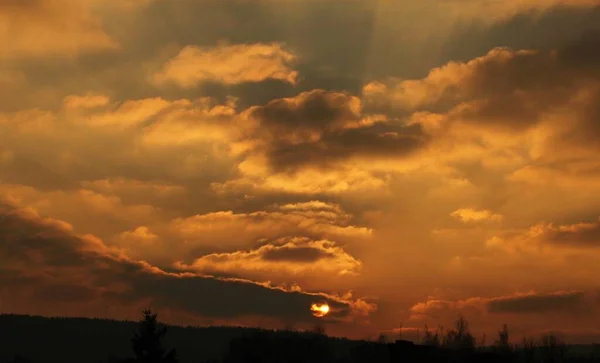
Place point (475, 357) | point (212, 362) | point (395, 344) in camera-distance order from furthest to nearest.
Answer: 1. point (212, 362)
2. point (475, 357)
3. point (395, 344)

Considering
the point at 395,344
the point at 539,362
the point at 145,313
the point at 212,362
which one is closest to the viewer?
the point at 145,313

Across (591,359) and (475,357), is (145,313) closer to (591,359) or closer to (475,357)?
(475,357)

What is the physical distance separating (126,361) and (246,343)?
8198 centimetres

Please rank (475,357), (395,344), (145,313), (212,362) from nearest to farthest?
(145,313), (395,344), (475,357), (212,362)

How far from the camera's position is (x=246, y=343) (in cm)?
19775

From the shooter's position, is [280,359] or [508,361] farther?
[280,359]

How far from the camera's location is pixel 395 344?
122m

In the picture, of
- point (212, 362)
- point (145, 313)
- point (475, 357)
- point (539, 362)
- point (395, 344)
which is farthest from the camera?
point (539, 362)

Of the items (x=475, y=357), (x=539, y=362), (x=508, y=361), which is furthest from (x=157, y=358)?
(x=539, y=362)

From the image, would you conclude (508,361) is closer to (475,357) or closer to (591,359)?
(475,357)

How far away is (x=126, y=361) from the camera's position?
386ft

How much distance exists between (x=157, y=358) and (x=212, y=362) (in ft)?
231

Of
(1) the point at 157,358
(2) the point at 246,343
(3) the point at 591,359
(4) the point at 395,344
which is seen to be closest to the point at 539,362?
(3) the point at 591,359

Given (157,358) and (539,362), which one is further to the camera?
(539,362)
